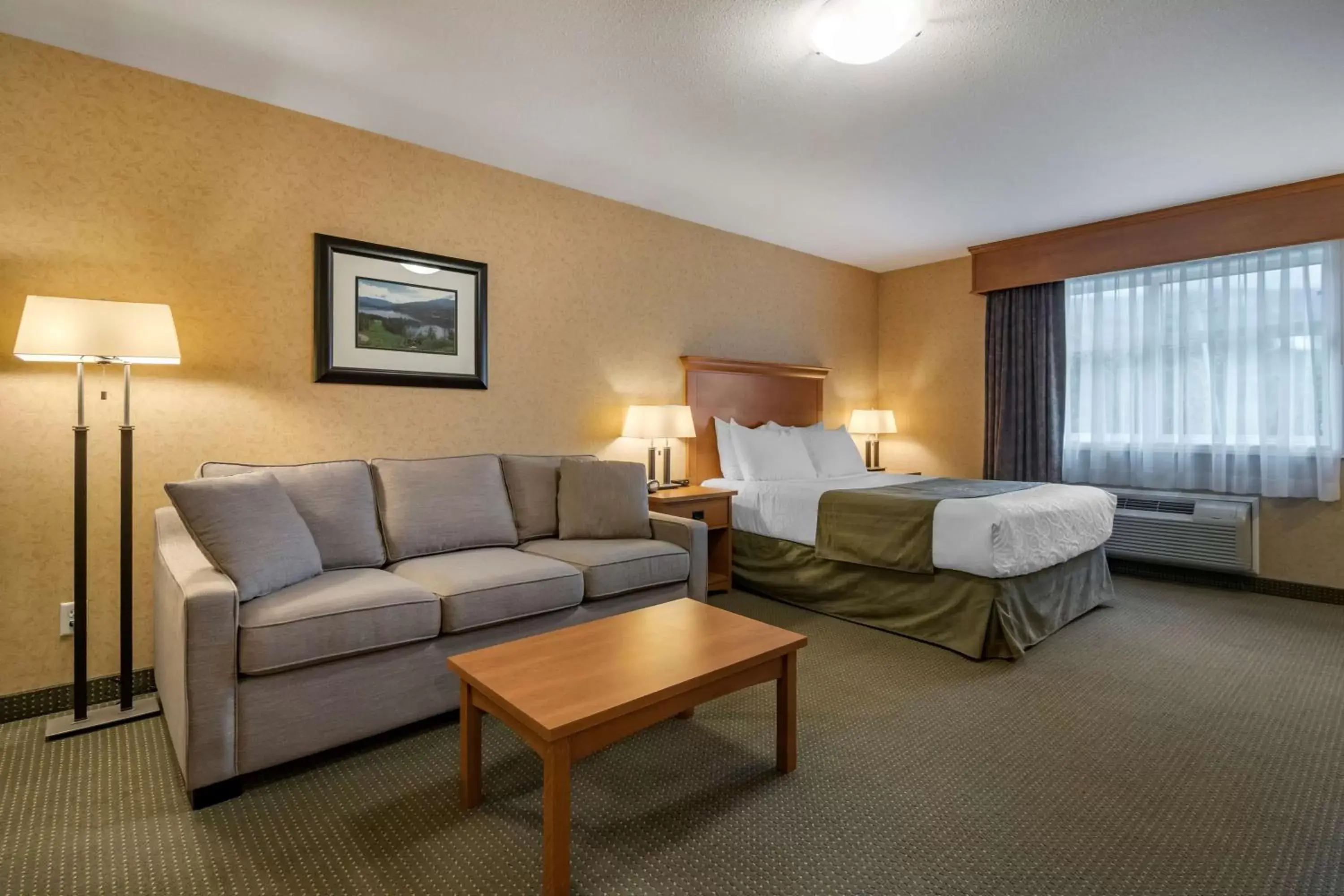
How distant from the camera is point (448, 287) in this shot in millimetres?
3334

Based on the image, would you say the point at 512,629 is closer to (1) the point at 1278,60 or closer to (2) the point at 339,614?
(2) the point at 339,614

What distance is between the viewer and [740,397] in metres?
4.77

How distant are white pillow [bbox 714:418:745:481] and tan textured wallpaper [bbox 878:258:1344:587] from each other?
87.8 inches

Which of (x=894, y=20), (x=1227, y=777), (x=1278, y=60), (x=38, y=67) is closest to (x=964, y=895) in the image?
(x=1227, y=777)

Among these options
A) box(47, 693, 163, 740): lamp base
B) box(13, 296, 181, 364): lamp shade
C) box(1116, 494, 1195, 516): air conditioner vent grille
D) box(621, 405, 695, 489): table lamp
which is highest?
box(13, 296, 181, 364): lamp shade

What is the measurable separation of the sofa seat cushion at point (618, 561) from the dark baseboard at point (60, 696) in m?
1.55

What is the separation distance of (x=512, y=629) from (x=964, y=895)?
166 centimetres

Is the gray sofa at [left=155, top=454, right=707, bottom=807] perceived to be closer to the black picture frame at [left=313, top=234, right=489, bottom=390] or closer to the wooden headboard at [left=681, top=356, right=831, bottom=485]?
the black picture frame at [left=313, top=234, right=489, bottom=390]

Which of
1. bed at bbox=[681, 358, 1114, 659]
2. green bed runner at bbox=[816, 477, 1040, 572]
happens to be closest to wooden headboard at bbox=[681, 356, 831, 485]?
bed at bbox=[681, 358, 1114, 659]

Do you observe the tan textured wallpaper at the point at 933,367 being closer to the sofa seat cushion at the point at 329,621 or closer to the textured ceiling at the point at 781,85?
the textured ceiling at the point at 781,85

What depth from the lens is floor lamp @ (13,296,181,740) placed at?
80.2 inches

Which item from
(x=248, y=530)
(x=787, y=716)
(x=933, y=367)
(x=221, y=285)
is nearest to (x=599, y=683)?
(x=787, y=716)

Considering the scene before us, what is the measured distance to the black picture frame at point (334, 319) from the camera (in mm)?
2922

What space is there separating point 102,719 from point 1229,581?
236 inches
